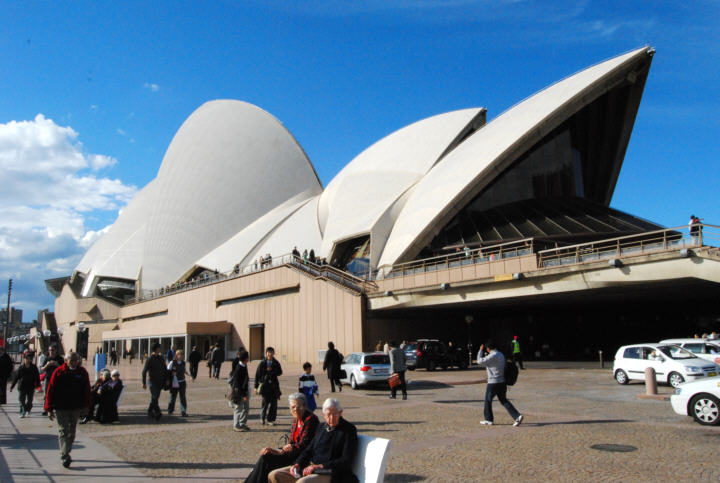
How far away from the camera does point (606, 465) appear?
655cm

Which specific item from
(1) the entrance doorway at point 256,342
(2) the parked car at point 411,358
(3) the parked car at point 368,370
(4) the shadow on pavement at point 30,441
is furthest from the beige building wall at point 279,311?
(4) the shadow on pavement at point 30,441

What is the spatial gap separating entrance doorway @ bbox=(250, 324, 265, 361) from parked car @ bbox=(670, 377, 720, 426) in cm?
2967

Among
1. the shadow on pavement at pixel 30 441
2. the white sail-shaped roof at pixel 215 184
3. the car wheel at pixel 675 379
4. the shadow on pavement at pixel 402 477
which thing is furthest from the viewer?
the white sail-shaped roof at pixel 215 184

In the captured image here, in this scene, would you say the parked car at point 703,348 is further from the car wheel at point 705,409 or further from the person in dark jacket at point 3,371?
the person in dark jacket at point 3,371

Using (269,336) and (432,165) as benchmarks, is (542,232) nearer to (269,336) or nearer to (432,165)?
(432,165)

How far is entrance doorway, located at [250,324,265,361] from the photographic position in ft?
120

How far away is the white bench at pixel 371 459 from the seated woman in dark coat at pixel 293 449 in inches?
28.0

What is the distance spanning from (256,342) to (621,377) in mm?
25476

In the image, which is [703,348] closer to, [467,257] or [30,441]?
[467,257]

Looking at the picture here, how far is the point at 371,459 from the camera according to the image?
15.3ft

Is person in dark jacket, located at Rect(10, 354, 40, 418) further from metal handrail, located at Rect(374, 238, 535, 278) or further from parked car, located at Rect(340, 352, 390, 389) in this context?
metal handrail, located at Rect(374, 238, 535, 278)

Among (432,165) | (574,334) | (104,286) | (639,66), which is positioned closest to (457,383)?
(574,334)

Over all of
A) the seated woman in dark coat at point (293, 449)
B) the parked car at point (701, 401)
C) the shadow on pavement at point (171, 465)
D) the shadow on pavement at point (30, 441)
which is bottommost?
the shadow on pavement at point (30, 441)

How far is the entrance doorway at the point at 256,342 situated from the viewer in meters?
36.6
